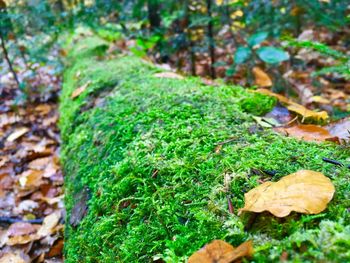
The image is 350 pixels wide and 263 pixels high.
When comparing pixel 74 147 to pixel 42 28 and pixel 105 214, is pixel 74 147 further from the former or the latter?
pixel 42 28

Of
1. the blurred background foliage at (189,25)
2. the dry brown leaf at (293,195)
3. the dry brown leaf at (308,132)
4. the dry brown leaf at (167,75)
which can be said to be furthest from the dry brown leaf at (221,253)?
the blurred background foliage at (189,25)

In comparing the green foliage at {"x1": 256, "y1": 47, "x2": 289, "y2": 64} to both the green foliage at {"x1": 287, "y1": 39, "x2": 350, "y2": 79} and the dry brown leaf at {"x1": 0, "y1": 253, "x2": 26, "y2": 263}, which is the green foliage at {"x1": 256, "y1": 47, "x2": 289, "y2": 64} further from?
the dry brown leaf at {"x1": 0, "y1": 253, "x2": 26, "y2": 263}

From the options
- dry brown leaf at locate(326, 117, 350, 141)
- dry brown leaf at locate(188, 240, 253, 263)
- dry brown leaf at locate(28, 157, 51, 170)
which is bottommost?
dry brown leaf at locate(28, 157, 51, 170)

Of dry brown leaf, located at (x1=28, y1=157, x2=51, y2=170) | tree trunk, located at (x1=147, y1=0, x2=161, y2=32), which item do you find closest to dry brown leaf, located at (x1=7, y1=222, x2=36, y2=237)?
dry brown leaf, located at (x1=28, y1=157, x2=51, y2=170)

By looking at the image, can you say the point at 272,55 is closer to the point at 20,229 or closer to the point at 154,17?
the point at 20,229

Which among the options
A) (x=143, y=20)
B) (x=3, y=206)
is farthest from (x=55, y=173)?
(x=143, y=20)

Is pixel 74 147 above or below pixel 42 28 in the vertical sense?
below
